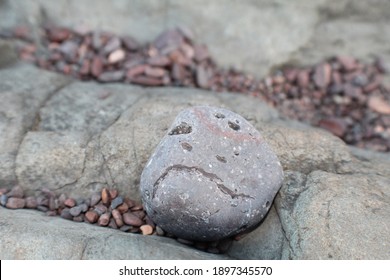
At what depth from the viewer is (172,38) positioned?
3.31 metres

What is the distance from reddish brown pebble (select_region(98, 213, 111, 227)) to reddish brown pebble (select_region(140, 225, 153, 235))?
0.54 feet

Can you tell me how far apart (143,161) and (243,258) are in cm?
66

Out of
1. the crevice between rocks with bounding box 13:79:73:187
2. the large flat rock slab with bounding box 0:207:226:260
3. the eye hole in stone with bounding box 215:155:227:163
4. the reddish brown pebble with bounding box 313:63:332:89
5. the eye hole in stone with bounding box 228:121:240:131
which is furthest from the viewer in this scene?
the reddish brown pebble with bounding box 313:63:332:89

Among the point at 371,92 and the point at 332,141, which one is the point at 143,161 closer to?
the point at 332,141

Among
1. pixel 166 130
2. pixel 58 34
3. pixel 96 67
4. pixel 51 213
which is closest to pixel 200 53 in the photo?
pixel 96 67

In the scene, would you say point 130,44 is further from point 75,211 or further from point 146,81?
point 75,211

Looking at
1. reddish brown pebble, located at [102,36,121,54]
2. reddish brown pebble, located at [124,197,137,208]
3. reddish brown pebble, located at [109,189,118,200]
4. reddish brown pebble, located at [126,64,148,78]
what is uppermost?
reddish brown pebble, located at [102,36,121,54]

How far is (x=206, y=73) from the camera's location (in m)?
3.22

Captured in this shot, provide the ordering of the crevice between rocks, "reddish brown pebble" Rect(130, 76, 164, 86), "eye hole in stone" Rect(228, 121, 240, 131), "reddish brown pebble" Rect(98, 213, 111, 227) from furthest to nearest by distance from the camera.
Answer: "reddish brown pebble" Rect(130, 76, 164, 86) → the crevice between rocks → "reddish brown pebble" Rect(98, 213, 111, 227) → "eye hole in stone" Rect(228, 121, 240, 131)

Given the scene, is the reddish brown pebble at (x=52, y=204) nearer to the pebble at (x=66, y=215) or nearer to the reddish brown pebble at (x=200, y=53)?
the pebble at (x=66, y=215)

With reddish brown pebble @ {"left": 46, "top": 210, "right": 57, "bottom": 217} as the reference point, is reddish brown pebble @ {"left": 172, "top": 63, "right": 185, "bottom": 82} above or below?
above

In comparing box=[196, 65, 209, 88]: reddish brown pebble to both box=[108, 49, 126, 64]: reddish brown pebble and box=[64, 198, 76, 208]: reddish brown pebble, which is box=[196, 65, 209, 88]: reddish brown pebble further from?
box=[64, 198, 76, 208]: reddish brown pebble

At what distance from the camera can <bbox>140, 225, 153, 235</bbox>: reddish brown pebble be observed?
7.14 ft

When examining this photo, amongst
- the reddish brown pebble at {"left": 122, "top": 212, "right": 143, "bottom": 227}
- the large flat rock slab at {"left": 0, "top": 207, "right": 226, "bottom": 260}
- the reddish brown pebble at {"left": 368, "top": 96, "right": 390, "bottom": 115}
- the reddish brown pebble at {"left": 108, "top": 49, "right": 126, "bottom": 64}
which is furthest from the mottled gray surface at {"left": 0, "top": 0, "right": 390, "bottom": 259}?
the reddish brown pebble at {"left": 368, "top": 96, "right": 390, "bottom": 115}
